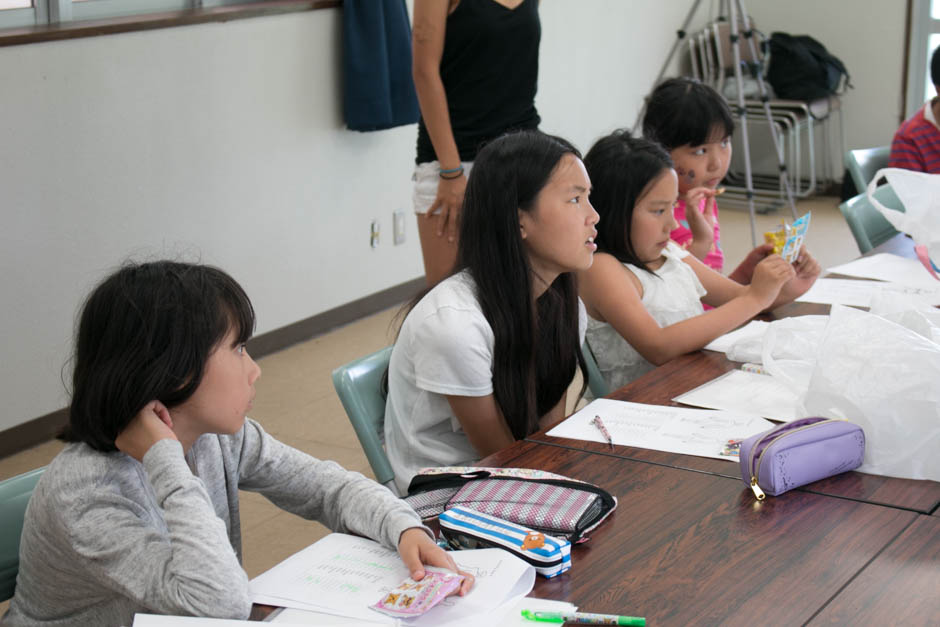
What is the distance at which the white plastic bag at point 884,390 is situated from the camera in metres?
1.46

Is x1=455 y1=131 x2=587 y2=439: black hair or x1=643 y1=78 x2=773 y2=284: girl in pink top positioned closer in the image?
x1=455 y1=131 x2=587 y2=439: black hair

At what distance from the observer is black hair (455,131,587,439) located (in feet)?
5.94

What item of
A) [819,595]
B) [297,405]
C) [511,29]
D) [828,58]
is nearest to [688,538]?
[819,595]

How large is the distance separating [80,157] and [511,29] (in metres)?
1.34

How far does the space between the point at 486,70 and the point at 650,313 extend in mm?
812

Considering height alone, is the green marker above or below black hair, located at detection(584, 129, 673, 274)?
below

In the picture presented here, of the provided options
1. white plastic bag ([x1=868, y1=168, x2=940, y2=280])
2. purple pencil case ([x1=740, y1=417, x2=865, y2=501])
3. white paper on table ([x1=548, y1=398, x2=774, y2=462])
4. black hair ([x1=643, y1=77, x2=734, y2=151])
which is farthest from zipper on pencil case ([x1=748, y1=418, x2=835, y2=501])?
black hair ([x1=643, y1=77, x2=734, y2=151])

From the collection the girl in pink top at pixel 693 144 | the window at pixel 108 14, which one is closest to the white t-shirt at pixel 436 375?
the girl in pink top at pixel 693 144

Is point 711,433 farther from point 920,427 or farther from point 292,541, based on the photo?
point 292,541

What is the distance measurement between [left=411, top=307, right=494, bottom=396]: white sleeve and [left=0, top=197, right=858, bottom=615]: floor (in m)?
0.61

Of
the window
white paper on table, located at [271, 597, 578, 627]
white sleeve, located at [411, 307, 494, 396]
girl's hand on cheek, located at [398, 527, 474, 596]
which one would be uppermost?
the window

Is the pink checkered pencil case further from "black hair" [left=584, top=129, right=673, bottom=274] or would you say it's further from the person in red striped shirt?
the person in red striped shirt

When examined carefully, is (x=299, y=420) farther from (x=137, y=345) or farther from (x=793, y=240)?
(x=137, y=345)

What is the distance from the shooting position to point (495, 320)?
1790 millimetres
